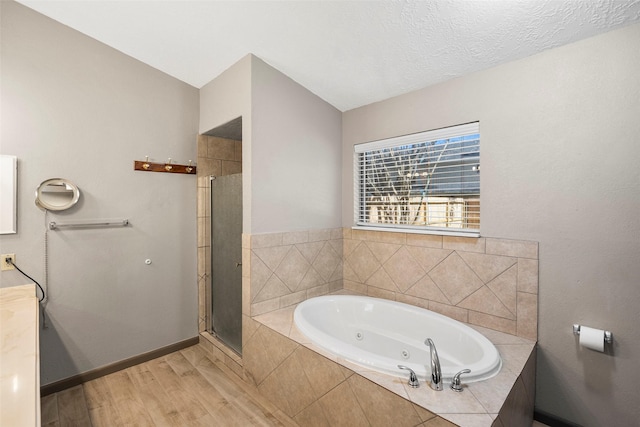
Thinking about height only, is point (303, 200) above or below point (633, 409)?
above

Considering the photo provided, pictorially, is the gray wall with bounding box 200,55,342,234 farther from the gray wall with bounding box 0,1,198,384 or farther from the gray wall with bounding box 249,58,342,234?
the gray wall with bounding box 0,1,198,384

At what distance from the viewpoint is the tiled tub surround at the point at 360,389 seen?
50.0 inches

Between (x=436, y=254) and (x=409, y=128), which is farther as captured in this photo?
(x=409, y=128)

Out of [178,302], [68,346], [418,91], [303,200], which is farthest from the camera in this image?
[178,302]

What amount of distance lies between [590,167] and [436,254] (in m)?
1.06

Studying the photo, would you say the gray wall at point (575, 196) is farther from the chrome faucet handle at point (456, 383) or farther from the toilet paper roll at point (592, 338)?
the chrome faucet handle at point (456, 383)

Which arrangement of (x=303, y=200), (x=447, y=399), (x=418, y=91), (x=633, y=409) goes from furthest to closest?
(x=303, y=200) < (x=418, y=91) < (x=633, y=409) < (x=447, y=399)

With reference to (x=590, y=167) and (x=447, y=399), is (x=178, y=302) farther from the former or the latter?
(x=590, y=167)

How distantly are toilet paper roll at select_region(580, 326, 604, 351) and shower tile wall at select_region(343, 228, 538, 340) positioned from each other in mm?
239

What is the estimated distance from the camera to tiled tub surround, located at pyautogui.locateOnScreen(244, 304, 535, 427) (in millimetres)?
1270

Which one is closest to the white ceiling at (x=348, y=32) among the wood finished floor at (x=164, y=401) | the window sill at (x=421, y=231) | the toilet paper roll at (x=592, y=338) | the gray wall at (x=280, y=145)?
the gray wall at (x=280, y=145)

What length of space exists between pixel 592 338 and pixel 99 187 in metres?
3.48

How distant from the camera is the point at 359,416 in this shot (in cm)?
148

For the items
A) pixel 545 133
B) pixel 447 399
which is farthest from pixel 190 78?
pixel 447 399
